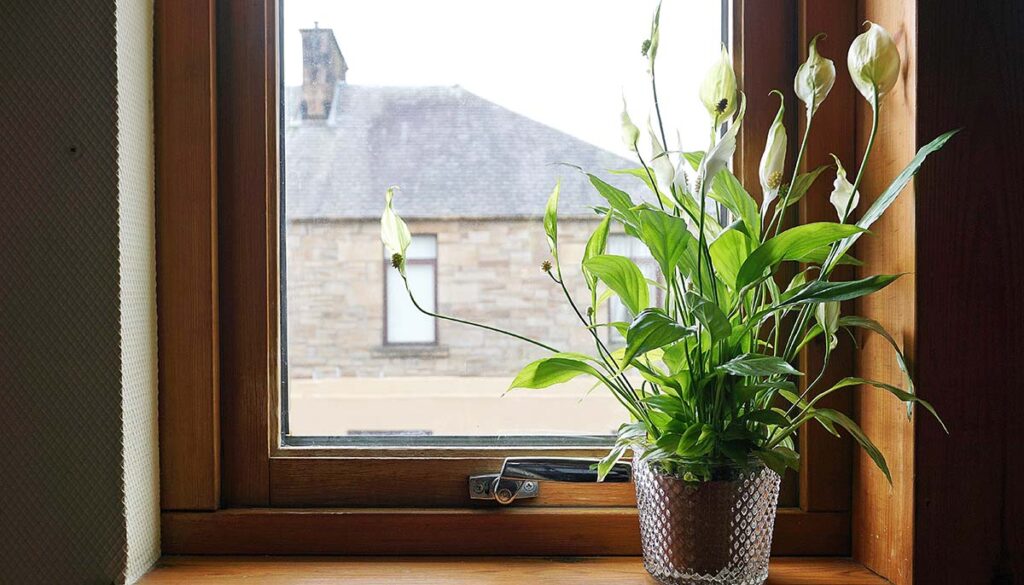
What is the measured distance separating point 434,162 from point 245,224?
0.23 meters

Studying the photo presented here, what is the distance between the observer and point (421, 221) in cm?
91

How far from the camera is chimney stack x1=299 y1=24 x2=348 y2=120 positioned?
905 millimetres

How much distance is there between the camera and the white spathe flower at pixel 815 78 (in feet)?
2.29

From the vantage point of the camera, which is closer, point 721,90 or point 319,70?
point 721,90

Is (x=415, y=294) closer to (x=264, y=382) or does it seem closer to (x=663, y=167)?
(x=264, y=382)

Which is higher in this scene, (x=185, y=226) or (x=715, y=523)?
(x=185, y=226)

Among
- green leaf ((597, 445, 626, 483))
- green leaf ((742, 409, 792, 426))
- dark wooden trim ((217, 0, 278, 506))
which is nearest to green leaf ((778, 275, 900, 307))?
green leaf ((742, 409, 792, 426))

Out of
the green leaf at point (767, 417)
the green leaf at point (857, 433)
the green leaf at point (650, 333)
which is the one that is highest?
the green leaf at point (650, 333)

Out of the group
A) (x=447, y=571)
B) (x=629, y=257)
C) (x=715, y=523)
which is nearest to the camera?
(x=715, y=523)

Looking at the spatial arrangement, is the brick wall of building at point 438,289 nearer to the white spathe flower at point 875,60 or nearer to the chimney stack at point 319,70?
the chimney stack at point 319,70

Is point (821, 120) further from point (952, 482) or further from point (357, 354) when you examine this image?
point (357, 354)

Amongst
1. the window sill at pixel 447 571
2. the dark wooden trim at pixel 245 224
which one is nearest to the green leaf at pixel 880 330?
the window sill at pixel 447 571

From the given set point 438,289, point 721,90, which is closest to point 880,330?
point 721,90

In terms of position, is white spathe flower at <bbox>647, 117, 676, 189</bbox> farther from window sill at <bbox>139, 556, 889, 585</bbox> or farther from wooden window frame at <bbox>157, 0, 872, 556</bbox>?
window sill at <bbox>139, 556, 889, 585</bbox>
